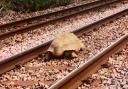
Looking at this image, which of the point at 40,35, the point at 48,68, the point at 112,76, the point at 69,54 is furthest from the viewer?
the point at 40,35

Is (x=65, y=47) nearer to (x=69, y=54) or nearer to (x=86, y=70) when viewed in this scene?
(x=69, y=54)

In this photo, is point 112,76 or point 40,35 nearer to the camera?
point 112,76

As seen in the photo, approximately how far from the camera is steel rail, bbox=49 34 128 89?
6896 mm

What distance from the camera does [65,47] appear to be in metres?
9.18

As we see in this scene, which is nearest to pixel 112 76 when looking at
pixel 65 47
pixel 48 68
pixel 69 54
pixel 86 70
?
pixel 86 70

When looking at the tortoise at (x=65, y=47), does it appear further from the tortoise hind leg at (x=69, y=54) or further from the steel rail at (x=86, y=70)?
the steel rail at (x=86, y=70)

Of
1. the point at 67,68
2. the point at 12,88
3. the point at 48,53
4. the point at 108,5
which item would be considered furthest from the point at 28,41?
the point at 108,5

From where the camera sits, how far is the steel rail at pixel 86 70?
6.90 meters

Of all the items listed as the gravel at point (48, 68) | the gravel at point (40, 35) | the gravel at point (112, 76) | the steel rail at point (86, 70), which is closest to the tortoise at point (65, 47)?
the gravel at point (48, 68)

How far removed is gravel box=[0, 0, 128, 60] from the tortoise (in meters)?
1.10

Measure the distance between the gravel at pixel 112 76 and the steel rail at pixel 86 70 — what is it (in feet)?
0.39

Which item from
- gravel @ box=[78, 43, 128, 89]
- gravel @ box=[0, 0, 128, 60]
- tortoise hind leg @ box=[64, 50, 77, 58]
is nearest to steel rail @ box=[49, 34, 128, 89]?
gravel @ box=[78, 43, 128, 89]

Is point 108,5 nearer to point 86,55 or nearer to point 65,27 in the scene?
point 65,27

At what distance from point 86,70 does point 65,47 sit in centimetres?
153
